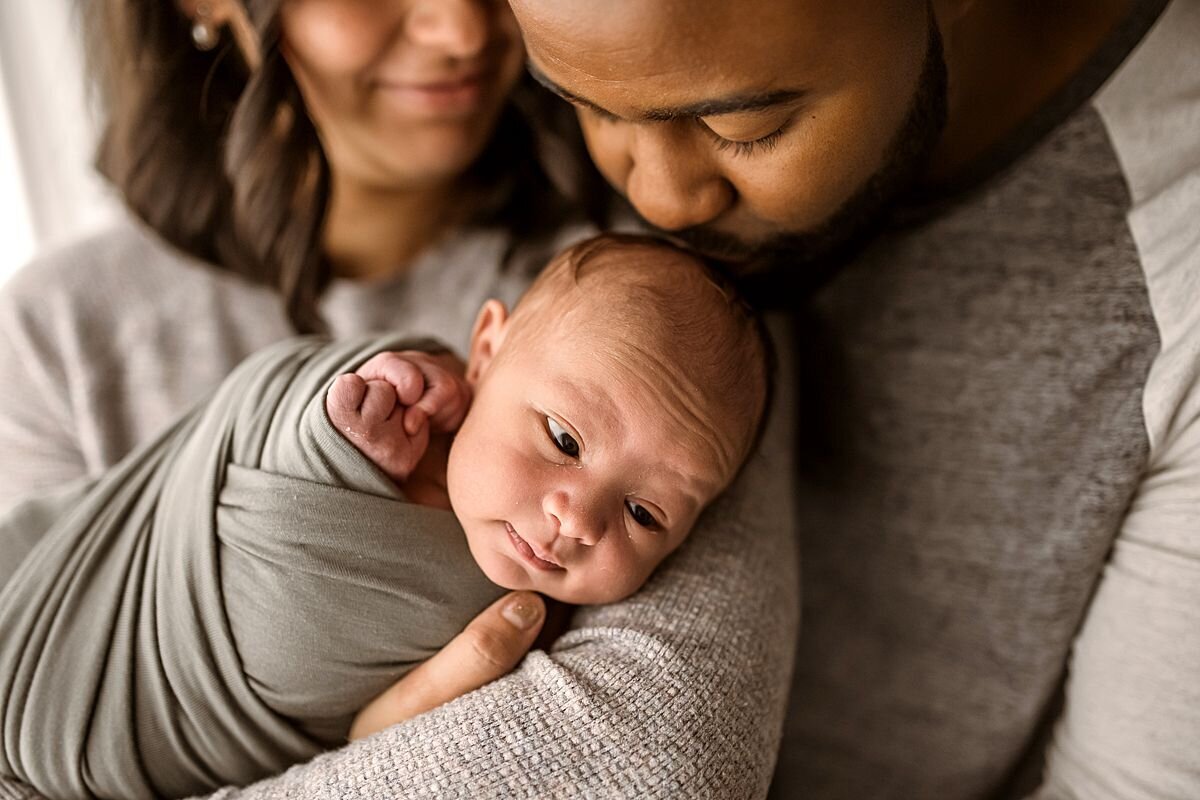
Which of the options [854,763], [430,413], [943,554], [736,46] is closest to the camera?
[736,46]

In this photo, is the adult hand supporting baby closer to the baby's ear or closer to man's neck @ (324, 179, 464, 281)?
the baby's ear

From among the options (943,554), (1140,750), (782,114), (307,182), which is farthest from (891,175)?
(307,182)

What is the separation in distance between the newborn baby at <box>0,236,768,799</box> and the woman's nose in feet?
1.13

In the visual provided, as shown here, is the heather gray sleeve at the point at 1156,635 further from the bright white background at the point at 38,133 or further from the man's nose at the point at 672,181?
the bright white background at the point at 38,133

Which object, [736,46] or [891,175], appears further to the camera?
[891,175]

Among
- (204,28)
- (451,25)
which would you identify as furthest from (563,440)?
(204,28)

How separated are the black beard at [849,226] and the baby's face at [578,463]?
0.17 m

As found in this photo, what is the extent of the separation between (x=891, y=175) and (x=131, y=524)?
868mm

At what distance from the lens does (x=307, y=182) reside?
1.29 meters

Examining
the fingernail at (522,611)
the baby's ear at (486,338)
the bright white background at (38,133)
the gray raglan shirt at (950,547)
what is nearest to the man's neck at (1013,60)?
the gray raglan shirt at (950,547)

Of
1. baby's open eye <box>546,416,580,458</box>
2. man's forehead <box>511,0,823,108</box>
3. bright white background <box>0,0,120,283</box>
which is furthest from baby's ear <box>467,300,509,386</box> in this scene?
bright white background <box>0,0,120,283</box>

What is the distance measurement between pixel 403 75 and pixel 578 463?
0.57m

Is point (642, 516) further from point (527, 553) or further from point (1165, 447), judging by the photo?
point (1165, 447)

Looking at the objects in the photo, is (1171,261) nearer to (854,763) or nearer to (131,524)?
(854,763)
